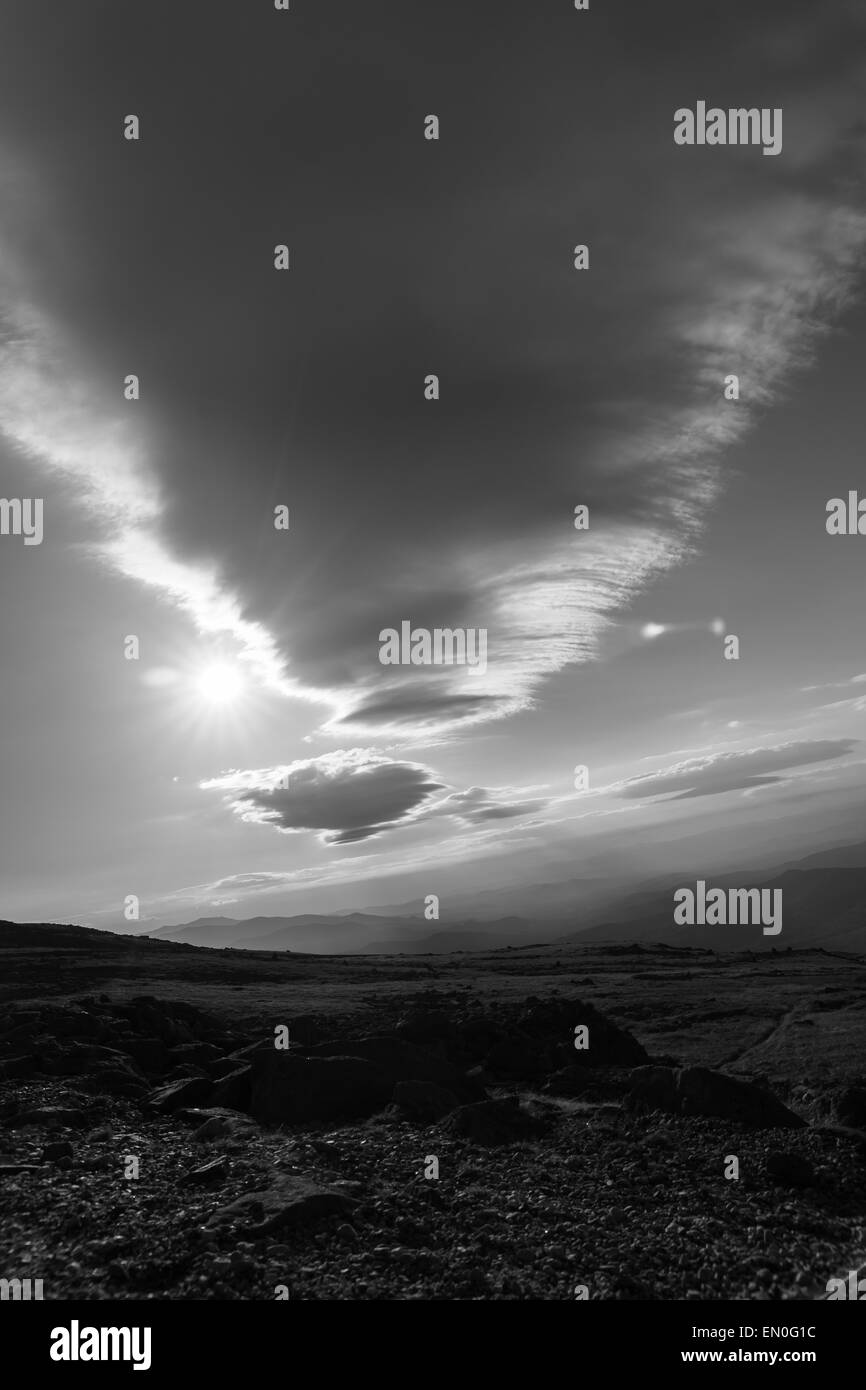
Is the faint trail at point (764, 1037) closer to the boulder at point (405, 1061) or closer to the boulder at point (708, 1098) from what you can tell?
the boulder at point (708, 1098)

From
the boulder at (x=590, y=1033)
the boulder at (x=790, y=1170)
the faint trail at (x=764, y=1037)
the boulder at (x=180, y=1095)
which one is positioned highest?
the boulder at (x=180, y=1095)

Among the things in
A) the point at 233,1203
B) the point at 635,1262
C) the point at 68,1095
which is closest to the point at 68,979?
the point at 68,1095

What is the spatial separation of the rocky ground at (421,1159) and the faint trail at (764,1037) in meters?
0.79

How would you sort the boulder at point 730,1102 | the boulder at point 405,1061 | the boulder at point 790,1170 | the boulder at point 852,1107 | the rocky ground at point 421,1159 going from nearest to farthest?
the rocky ground at point 421,1159 < the boulder at point 790,1170 < the boulder at point 730,1102 < the boulder at point 852,1107 < the boulder at point 405,1061

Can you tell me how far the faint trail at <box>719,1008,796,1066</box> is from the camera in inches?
1524

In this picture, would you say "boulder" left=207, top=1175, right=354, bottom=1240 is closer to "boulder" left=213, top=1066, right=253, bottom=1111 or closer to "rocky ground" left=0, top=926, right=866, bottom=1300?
"rocky ground" left=0, top=926, right=866, bottom=1300

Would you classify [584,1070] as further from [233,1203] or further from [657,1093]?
[233,1203]

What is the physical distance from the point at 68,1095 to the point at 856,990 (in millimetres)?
61502

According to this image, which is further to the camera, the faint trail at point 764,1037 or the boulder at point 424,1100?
the faint trail at point 764,1037

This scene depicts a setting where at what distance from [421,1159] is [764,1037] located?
32.1 metres

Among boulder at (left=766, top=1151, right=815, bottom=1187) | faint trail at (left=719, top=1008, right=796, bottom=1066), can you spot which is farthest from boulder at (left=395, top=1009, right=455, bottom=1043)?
faint trail at (left=719, top=1008, right=796, bottom=1066)

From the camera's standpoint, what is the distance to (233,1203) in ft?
53.1

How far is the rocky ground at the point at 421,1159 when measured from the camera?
14344 millimetres

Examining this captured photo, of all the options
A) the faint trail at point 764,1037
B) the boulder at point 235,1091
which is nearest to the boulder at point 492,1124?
the boulder at point 235,1091
